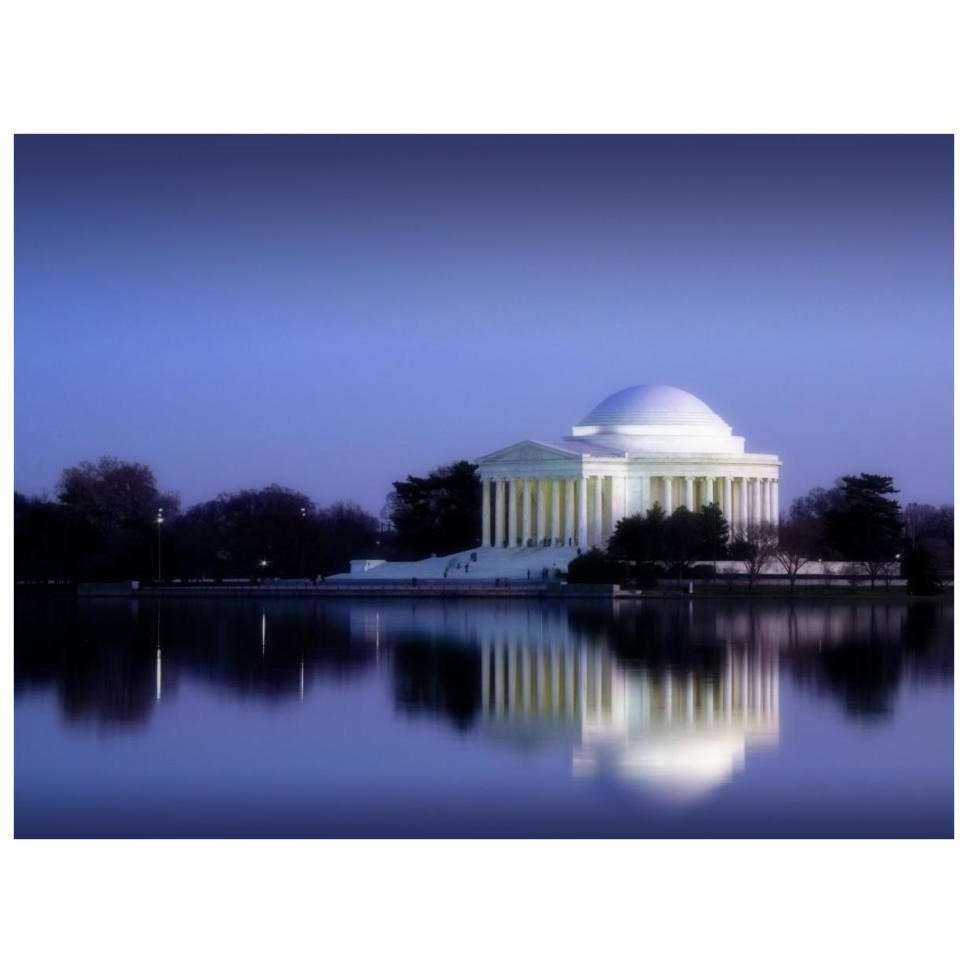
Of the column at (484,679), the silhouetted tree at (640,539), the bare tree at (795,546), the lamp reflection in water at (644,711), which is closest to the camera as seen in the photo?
the lamp reflection in water at (644,711)

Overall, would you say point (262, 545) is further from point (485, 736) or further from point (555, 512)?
point (485, 736)

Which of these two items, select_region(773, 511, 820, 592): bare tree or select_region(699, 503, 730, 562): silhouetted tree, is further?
select_region(699, 503, 730, 562): silhouetted tree

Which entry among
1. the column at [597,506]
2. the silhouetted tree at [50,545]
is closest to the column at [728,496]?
the column at [597,506]

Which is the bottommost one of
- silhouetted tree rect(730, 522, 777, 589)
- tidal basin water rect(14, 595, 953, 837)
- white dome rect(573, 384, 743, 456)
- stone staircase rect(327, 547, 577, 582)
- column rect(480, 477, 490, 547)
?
tidal basin water rect(14, 595, 953, 837)

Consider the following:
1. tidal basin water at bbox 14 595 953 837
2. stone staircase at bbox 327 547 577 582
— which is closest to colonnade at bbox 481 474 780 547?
stone staircase at bbox 327 547 577 582

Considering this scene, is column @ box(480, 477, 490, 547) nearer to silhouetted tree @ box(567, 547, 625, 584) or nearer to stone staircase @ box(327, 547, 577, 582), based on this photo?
stone staircase @ box(327, 547, 577, 582)

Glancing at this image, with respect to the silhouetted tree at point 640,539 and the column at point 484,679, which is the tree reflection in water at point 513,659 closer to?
the column at point 484,679

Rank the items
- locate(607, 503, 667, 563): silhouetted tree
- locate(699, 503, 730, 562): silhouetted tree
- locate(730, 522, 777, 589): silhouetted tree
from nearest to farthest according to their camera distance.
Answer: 1. locate(730, 522, 777, 589): silhouetted tree
2. locate(607, 503, 667, 563): silhouetted tree
3. locate(699, 503, 730, 562): silhouetted tree
